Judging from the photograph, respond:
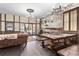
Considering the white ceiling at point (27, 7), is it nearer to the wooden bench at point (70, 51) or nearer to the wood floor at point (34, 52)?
the wood floor at point (34, 52)

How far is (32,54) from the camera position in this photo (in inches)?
80.6

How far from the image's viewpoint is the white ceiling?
6.46ft

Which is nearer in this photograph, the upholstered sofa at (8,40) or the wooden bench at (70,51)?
the wooden bench at (70,51)

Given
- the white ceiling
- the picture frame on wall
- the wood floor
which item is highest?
the white ceiling

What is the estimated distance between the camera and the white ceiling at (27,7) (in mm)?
1969

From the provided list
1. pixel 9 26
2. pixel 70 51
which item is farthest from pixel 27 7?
pixel 70 51

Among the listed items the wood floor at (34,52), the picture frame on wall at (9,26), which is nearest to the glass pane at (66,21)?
the wood floor at (34,52)

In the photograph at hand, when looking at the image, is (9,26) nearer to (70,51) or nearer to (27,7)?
(27,7)

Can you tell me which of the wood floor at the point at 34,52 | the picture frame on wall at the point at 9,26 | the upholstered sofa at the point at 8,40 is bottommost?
the wood floor at the point at 34,52

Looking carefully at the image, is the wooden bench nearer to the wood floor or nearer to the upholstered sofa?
the wood floor

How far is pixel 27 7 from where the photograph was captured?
6.67 feet

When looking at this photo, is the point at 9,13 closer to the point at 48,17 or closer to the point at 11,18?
the point at 11,18

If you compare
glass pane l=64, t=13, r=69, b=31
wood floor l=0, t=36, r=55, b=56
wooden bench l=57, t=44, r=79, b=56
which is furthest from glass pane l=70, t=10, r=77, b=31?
wood floor l=0, t=36, r=55, b=56

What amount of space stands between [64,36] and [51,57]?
0.56 meters
